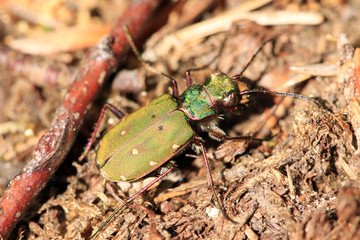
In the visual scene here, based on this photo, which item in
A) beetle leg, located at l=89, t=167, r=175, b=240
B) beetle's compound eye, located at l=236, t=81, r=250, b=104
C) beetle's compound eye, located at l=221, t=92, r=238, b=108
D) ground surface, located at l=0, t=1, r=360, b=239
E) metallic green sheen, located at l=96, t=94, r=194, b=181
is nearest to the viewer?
ground surface, located at l=0, t=1, r=360, b=239

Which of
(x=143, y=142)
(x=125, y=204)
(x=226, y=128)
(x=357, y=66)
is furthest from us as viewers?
(x=226, y=128)

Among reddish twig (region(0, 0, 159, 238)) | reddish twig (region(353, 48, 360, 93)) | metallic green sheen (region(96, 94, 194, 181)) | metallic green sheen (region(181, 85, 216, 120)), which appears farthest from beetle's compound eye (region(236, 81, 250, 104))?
reddish twig (region(0, 0, 159, 238))

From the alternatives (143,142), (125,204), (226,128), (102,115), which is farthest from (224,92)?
(125,204)

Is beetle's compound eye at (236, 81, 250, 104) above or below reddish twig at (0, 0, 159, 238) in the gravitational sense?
below

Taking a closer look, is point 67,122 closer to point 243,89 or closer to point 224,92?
point 224,92

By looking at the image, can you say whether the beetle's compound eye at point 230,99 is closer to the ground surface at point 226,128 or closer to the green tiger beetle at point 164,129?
the green tiger beetle at point 164,129

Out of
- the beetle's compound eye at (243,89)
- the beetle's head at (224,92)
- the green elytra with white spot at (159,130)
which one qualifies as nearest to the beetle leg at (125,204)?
the green elytra with white spot at (159,130)

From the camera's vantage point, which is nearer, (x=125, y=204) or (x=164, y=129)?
(x=125, y=204)

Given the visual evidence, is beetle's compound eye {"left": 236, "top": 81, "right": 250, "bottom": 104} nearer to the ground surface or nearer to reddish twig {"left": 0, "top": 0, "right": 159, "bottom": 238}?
the ground surface
